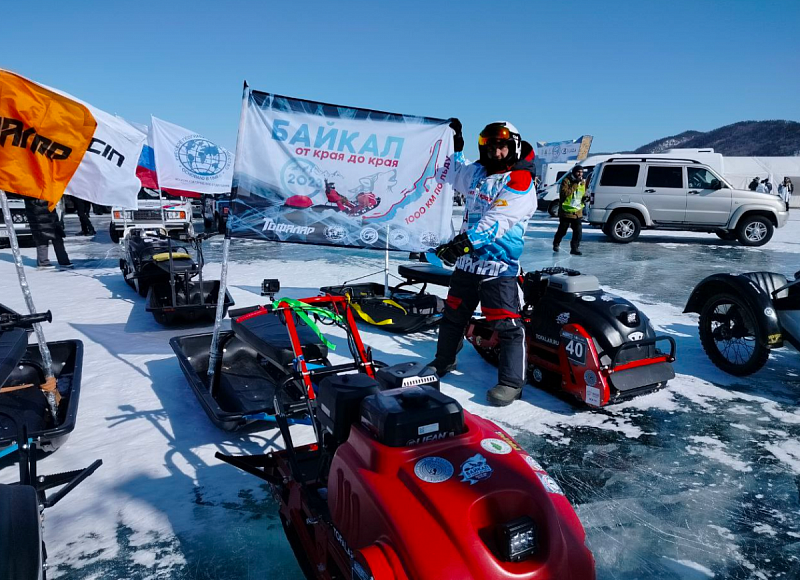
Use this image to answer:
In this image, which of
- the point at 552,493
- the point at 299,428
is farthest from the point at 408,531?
the point at 299,428

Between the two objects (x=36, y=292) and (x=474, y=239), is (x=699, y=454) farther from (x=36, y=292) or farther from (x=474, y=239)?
(x=36, y=292)

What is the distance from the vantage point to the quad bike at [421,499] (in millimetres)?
1506

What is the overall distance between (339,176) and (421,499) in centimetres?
373

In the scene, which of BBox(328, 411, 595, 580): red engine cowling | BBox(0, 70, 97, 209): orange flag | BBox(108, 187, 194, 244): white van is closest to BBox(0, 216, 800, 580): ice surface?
BBox(328, 411, 595, 580): red engine cowling

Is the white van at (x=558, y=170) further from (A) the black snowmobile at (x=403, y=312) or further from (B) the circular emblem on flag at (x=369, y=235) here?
(B) the circular emblem on flag at (x=369, y=235)

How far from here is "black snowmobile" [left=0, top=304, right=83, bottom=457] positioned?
2652mm

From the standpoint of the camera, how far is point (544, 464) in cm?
301

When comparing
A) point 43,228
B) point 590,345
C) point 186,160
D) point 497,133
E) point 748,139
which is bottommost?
point 590,345

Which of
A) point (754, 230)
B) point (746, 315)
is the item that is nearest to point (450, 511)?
point (746, 315)

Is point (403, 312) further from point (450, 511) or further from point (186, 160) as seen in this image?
point (186, 160)

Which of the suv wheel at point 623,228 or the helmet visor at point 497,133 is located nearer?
the helmet visor at point 497,133

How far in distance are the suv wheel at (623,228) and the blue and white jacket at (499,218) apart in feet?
Answer: 35.7

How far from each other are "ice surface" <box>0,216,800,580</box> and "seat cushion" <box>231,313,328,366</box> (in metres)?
0.56

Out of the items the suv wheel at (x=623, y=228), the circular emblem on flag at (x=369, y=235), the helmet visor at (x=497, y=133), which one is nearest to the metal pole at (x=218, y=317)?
the circular emblem on flag at (x=369, y=235)
